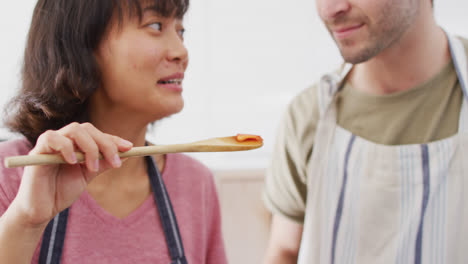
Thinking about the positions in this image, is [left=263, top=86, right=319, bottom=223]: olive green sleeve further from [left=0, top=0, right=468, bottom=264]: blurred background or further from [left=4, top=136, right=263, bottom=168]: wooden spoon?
[left=0, top=0, right=468, bottom=264]: blurred background

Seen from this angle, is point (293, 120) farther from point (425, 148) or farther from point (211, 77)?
point (211, 77)

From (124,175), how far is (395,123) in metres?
0.56

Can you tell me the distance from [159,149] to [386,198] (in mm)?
544

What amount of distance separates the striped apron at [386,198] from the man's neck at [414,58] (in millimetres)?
33

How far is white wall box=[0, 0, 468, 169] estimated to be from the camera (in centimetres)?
176

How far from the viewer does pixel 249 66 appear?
1.80 metres

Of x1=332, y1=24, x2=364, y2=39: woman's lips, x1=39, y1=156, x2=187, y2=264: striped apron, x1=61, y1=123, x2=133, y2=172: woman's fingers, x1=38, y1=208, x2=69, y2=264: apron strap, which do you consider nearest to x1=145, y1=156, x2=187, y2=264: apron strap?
x1=39, y1=156, x2=187, y2=264: striped apron

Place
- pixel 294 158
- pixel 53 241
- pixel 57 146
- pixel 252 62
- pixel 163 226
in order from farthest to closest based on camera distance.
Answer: pixel 252 62, pixel 294 158, pixel 163 226, pixel 53 241, pixel 57 146

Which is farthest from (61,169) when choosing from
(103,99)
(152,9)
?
(152,9)

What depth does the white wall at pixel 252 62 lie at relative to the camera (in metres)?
1.76

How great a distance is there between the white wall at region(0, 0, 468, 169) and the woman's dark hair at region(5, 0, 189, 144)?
102 cm

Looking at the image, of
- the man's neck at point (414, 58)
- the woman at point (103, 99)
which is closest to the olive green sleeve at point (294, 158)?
the man's neck at point (414, 58)

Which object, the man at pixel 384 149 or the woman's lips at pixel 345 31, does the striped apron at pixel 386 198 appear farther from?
the woman's lips at pixel 345 31

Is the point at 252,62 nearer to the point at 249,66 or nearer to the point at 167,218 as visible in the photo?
the point at 249,66
